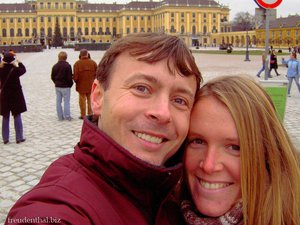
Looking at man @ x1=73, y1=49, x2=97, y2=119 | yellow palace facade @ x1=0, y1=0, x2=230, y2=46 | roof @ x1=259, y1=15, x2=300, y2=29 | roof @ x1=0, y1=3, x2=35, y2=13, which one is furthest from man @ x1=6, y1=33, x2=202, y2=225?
roof @ x1=0, y1=3, x2=35, y2=13

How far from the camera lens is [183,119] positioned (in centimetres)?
155

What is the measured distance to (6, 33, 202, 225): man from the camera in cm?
118

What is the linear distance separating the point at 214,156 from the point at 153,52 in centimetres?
53

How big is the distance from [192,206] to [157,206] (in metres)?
0.38

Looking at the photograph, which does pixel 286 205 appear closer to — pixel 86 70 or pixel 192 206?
pixel 192 206

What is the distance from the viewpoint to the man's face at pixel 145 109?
1437 millimetres

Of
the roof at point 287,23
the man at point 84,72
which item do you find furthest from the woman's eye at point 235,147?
the roof at point 287,23

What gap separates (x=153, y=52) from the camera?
1487mm


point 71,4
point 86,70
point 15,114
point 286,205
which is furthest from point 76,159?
point 71,4

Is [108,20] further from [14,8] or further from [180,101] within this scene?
[180,101]

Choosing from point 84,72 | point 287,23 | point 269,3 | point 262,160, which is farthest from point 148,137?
point 287,23

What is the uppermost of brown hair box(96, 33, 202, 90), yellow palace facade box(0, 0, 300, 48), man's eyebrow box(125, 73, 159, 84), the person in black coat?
yellow palace facade box(0, 0, 300, 48)

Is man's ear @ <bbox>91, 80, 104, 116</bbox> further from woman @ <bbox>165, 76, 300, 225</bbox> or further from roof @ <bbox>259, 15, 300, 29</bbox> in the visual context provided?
roof @ <bbox>259, 15, 300, 29</bbox>

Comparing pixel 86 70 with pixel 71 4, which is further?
pixel 71 4
